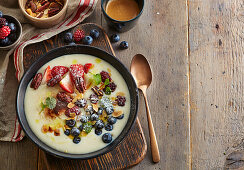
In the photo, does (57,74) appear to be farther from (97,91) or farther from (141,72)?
(141,72)

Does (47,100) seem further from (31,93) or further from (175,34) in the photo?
(175,34)

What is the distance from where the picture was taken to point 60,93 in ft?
5.89

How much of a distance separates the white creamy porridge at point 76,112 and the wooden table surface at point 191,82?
29cm

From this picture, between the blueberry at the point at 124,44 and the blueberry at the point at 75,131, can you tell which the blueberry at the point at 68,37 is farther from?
the blueberry at the point at 75,131

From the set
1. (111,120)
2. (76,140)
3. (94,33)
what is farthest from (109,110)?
(94,33)

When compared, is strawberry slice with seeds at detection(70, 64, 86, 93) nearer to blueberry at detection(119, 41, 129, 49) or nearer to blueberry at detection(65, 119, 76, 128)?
blueberry at detection(65, 119, 76, 128)

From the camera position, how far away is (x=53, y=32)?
2.07 metres

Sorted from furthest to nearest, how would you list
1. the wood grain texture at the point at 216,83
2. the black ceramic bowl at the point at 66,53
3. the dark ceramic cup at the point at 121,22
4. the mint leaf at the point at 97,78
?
1. the wood grain texture at the point at 216,83
2. the dark ceramic cup at the point at 121,22
3. the mint leaf at the point at 97,78
4. the black ceramic bowl at the point at 66,53

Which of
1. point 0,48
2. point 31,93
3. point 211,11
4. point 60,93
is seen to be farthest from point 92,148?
point 211,11

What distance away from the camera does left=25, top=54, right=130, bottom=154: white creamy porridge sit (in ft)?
5.75

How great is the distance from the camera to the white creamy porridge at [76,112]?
1.75m

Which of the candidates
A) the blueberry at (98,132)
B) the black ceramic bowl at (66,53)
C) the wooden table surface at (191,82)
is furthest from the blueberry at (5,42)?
the blueberry at (98,132)

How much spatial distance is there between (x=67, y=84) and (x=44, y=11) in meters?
0.67

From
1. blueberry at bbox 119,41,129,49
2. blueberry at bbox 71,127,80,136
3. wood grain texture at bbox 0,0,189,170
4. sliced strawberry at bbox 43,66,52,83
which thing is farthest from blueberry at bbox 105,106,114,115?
blueberry at bbox 119,41,129,49
